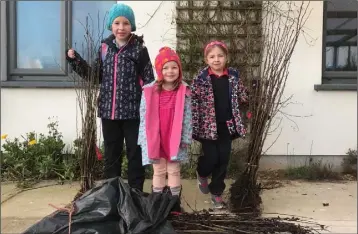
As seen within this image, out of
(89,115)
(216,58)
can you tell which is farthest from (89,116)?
(216,58)

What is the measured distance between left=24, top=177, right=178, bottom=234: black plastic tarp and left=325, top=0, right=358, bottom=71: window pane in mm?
3617

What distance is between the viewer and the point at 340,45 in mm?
5801

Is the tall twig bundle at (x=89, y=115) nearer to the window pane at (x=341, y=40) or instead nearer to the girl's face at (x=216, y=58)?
the girl's face at (x=216, y=58)

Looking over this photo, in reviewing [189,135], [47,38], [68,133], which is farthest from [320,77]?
[47,38]

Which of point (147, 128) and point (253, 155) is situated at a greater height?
point (147, 128)

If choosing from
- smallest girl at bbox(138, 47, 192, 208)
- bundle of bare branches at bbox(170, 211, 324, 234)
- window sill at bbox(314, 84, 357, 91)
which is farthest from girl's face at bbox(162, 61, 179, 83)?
window sill at bbox(314, 84, 357, 91)

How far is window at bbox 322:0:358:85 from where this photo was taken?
566 centimetres

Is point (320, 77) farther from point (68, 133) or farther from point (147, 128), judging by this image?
point (68, 133)

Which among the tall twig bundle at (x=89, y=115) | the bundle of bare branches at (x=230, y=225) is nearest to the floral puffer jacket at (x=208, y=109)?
the bundle of bare branches at (x=230, y=225)

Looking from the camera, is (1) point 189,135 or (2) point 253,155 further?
(2) point 253,155

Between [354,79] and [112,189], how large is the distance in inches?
153

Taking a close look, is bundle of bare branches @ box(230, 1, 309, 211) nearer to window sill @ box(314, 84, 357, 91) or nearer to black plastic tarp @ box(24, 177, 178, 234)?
black plastic tarp @ box(24, 177, 178, 234)

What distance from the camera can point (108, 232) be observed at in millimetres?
3031

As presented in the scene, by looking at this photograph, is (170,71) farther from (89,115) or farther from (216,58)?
Answer: (89,115)
